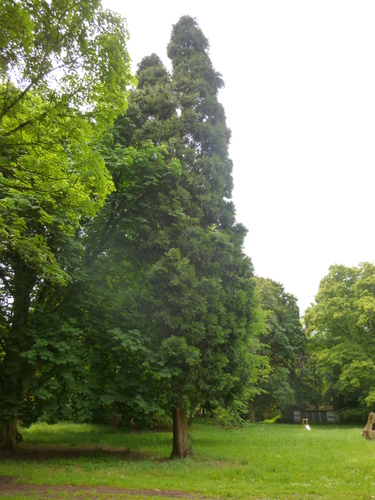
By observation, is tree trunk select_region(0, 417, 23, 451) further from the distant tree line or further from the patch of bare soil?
the patch of bare soil

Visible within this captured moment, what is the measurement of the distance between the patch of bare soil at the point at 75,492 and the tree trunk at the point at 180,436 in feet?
13.7

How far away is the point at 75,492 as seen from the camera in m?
7.52

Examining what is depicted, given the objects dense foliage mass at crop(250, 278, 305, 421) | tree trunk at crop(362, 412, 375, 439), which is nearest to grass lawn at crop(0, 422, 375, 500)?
tree trunk at crop(362, 412, 375, 439)

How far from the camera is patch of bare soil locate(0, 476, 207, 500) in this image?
722cm

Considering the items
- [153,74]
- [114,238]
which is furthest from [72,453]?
[153,74]

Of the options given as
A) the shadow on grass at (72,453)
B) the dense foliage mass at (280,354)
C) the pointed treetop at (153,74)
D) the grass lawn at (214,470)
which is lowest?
the shadow on grass at (72,453)

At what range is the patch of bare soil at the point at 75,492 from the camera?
7.22 metres

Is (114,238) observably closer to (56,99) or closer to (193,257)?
(193,257)

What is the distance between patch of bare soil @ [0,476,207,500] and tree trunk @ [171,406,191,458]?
4.16 metres

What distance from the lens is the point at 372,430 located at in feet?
55.0

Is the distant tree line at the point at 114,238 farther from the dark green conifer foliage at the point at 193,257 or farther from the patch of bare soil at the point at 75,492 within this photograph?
the patch of bare soil at the point at 75,492

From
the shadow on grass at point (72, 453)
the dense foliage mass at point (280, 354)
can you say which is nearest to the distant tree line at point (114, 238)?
the shadow on grass at point (72, 453)

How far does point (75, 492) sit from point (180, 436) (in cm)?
497

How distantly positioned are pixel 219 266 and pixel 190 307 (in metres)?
1.85
